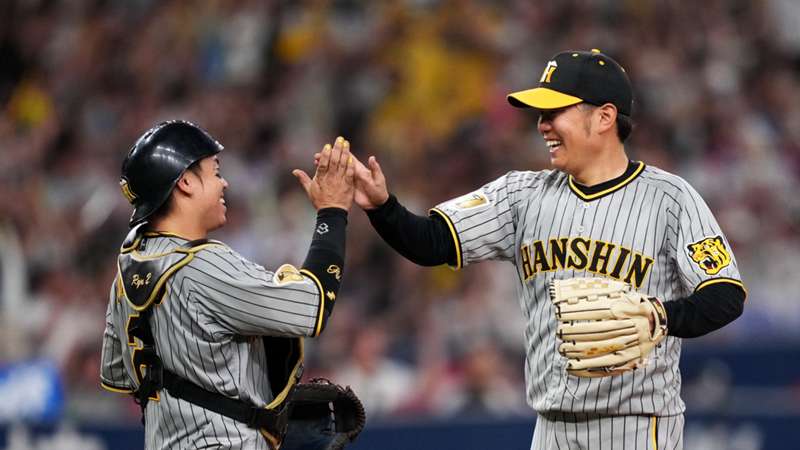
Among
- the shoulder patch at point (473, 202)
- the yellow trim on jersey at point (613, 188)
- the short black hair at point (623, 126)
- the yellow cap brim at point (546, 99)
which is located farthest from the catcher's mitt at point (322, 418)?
the short black hair at point (623, 126)

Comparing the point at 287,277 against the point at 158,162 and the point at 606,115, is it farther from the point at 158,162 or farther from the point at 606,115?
the point at 606,115

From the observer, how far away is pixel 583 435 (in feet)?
13.4

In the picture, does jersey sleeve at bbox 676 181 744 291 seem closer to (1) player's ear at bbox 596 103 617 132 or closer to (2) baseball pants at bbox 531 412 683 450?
(1) player's ear at bbox 596 103 617 132

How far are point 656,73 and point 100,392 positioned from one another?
491 cm

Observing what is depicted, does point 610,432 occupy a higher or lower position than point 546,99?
lower

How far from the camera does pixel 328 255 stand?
3863 millimetres

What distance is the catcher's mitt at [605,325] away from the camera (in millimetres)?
3766

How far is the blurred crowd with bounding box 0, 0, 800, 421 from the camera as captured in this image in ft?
27.1

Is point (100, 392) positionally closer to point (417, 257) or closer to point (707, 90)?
point (417, 257)

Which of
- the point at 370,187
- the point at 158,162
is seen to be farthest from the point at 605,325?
the point at 158,162

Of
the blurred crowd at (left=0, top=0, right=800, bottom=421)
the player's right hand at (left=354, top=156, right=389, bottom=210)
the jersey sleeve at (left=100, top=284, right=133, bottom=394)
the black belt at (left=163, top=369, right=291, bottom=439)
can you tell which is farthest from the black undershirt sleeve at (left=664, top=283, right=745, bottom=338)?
the blurred crowd at (left=0, top=0, right=800, bottom=421)

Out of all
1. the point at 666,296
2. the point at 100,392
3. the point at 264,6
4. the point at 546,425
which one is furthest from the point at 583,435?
the point at 264,6

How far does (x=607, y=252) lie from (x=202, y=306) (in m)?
1.29

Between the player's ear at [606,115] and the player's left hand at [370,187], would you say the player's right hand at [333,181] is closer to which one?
the player's left hand at [370,187]
